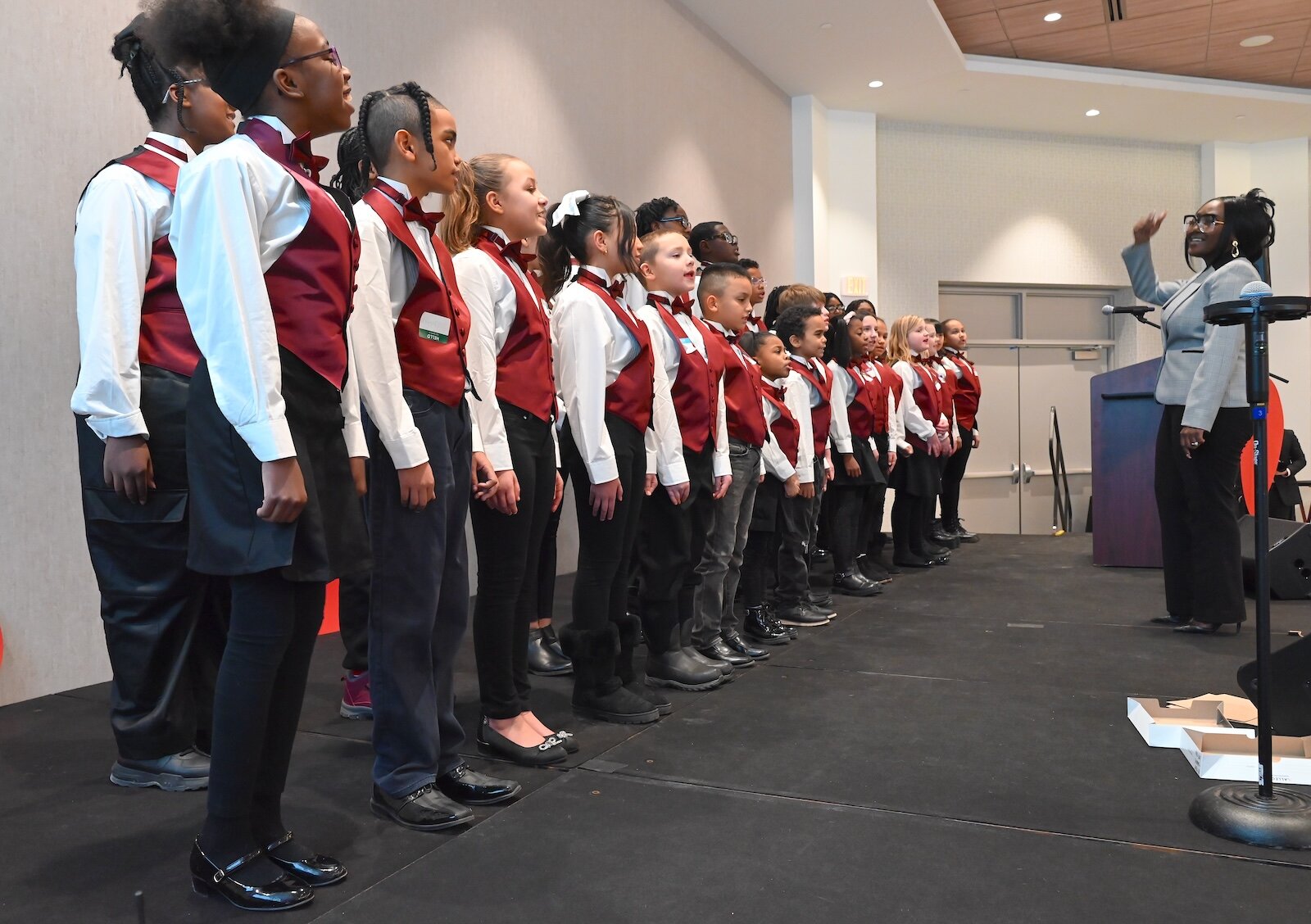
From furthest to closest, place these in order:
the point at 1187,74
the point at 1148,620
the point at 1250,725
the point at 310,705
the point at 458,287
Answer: the point at 1187,74
the point at 1148,620
the point at 310,705
the point at 1250,725
the point at 458,287

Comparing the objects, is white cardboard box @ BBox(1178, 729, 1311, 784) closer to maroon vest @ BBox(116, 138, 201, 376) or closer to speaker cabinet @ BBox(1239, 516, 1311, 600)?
maroon vest @ BBox(116, 138, 201, 376)

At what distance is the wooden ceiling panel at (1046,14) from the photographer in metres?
7.03

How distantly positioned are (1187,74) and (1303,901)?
8509 millimetres

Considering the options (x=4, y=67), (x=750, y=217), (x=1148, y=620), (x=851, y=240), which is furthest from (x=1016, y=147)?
(x=4, y=67)

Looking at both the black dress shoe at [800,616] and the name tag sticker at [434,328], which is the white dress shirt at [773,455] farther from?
the name tag sticker at [434,328]

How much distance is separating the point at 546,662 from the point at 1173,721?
1796mm

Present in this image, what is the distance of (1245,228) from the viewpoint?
11.8 feet

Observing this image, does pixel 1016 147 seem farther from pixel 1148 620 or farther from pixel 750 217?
pixel 1148 620

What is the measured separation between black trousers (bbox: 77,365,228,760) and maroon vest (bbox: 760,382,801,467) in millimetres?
2058

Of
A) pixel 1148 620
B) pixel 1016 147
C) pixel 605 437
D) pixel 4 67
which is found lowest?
pixel 1148 620

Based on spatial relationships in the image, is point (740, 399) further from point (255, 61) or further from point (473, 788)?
point (255, 61)

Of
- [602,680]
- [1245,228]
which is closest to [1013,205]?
[1245,228]

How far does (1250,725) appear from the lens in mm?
2436

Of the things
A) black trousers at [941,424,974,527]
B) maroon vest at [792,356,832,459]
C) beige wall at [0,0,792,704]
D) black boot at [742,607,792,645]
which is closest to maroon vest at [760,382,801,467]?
maroon vest at [792,356,832,459]
